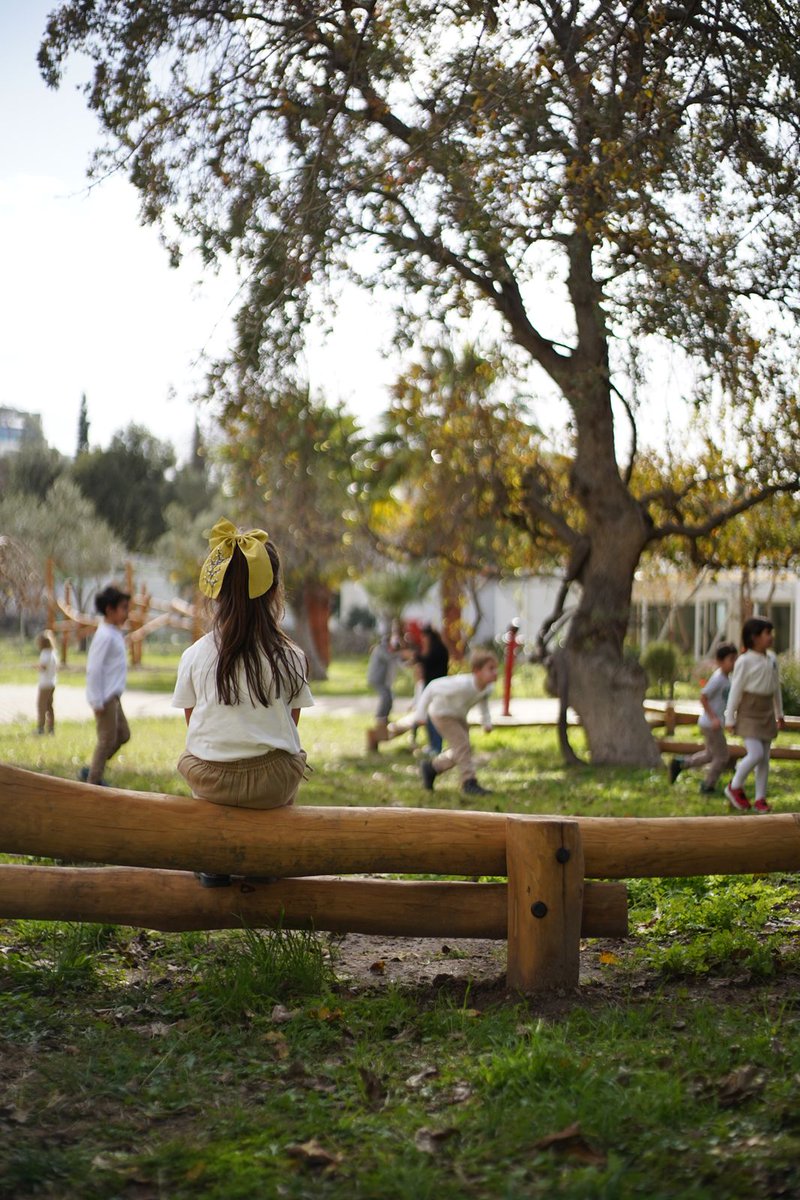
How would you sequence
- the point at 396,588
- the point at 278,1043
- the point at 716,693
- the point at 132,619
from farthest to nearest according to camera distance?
the point at 396,588, the point at 132,619, the point at 716,693, the point at 278,1043

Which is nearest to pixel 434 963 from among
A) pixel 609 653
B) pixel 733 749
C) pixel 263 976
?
pixel 263 976

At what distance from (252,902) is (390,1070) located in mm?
1169

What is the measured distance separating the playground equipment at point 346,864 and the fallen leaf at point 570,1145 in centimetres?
156

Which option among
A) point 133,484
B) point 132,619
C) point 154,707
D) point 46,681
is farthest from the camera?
point 133,484

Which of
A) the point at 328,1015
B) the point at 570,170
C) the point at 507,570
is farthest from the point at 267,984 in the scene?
the point at 507,570

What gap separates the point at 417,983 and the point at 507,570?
16.0 meters

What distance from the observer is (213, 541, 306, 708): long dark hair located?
533cm

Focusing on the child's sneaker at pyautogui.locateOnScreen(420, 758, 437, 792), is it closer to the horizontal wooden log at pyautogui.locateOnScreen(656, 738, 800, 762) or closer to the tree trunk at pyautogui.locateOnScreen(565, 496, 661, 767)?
the tree trunk at pyautogui.locateOnScreen(565, 496, 661, 767)

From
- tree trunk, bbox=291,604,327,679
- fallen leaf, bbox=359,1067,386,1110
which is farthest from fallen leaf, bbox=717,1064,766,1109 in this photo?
tree trunk, bbox=291,604,327,679

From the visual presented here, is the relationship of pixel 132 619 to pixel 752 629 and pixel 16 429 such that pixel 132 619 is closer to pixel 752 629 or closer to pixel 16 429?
pixel 16 429

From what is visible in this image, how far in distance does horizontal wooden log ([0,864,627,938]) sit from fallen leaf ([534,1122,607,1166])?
173 centimetres

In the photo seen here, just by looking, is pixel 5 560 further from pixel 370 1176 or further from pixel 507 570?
pixel 370 1176

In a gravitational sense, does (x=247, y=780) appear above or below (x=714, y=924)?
above

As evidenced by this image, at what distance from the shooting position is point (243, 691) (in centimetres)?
537
